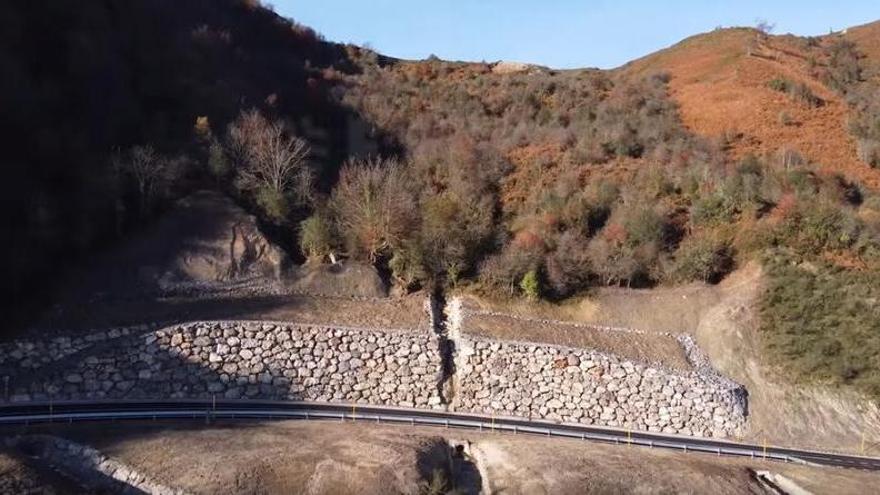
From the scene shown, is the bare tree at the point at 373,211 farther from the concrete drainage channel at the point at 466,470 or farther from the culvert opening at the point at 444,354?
the concrete drainage channel at the point at 466,470

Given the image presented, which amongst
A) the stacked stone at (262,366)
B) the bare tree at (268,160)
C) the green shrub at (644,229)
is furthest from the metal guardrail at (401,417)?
the bare tree at (268,160)

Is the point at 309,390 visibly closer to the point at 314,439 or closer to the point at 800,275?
the point at 314,439

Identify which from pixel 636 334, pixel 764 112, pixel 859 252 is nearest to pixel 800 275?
pixel 859 252

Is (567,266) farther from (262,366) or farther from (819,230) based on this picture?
(262,366)

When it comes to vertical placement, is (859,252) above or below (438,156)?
below

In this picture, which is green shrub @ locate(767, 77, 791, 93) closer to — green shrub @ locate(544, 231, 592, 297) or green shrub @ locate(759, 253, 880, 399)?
green shrub @ locate(759, 253, 880, 399)

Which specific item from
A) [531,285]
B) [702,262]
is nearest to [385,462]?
[531,285]

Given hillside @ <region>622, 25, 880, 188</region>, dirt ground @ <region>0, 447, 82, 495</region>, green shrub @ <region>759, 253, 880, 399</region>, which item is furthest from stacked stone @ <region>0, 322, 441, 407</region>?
hillside @ <region>622, 25, 880, 188</region>
